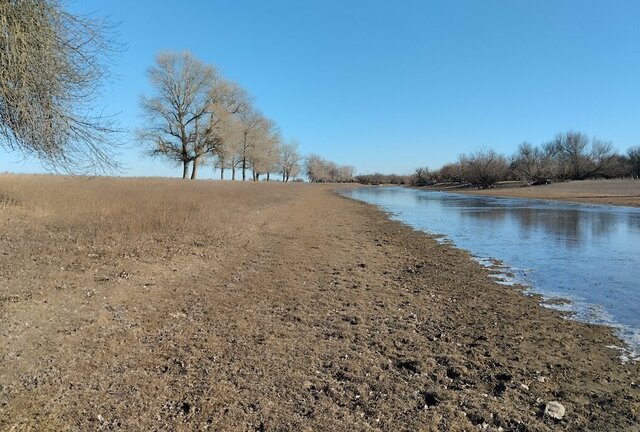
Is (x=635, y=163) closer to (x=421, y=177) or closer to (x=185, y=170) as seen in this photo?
(x=421, y=177)

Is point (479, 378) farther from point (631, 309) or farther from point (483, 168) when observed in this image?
point (483, 168)

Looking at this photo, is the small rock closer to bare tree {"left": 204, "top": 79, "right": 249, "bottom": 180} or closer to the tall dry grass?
the tall dry grass

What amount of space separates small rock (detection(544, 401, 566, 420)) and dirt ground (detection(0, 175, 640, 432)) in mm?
52

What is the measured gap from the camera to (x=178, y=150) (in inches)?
1853

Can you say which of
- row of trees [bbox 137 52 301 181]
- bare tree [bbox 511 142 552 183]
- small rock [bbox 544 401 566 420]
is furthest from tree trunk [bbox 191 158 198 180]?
bare tree [bbox 511 142 552 183]

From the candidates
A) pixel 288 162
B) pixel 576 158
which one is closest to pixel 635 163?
pixel 576 158

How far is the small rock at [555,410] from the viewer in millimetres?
A: 3684

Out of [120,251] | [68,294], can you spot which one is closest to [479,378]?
[68,294]

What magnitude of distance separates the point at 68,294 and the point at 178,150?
43.5 meters

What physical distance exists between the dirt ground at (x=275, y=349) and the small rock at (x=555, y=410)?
2.0 inches

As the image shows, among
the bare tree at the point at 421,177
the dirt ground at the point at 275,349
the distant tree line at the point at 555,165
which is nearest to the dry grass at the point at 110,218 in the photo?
the dirt ground at the point at 275,349

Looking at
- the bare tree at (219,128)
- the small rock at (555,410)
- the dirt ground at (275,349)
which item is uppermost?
the bare tree at (219,128)

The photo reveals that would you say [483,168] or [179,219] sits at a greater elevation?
[483,168]

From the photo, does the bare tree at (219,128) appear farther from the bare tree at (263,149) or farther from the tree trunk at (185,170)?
the bare tree at (263,149)
